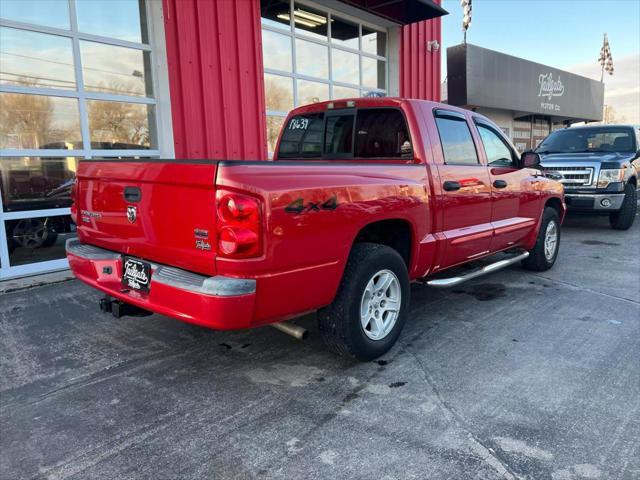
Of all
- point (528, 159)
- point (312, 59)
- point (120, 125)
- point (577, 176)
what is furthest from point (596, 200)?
point (120, 125)

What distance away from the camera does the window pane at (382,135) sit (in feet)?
13.1

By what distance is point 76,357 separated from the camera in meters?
3.63

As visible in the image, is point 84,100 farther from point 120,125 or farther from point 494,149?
point 494,149

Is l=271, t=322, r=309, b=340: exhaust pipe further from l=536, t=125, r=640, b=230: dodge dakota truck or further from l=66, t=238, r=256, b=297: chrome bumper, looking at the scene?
l=536, t=125, r=640, b=230: dodge dakota truck

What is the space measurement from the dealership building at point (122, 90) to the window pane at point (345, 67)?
3.29ft

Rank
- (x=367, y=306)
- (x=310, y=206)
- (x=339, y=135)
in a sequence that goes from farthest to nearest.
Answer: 1. (x=339, y=135)
2. (x=367, y=306)
3. (x=310, y=206)

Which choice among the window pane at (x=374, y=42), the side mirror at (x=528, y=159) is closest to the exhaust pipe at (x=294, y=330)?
the side mirror at (x=528, y=159)

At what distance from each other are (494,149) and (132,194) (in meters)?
3.57

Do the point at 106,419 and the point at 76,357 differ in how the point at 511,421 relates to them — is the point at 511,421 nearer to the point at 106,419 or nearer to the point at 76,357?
the point at 106,419

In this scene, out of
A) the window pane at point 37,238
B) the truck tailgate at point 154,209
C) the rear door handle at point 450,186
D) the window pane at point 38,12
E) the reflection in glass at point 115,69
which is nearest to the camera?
the truck tailgate at point 154,209

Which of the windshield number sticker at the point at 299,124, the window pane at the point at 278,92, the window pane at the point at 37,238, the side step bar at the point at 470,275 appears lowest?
the side step bar at the point at 470,275

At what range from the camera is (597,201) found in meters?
8.65

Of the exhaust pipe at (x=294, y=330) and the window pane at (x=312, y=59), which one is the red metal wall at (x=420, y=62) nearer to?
the window pane at (x=312, y=59)

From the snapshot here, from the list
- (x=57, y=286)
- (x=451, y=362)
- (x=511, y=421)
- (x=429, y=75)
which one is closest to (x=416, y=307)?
(x=451, y=362)
